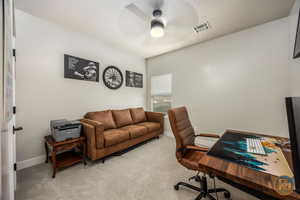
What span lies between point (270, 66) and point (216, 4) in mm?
1605

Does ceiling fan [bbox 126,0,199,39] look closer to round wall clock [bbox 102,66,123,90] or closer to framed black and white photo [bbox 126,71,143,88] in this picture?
round wall clock [bbox 102,66,123,90]

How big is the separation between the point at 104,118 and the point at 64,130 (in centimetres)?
88

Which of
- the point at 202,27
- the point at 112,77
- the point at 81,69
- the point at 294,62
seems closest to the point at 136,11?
the point at 202,27

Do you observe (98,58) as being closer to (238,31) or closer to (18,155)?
(18,155)

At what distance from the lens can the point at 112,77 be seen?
10.4 feet

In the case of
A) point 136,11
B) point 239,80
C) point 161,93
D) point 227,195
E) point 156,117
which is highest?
point 136,11

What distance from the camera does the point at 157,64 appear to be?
3.97m

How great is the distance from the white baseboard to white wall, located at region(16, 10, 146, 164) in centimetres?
5

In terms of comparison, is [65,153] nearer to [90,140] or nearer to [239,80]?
[90,140]

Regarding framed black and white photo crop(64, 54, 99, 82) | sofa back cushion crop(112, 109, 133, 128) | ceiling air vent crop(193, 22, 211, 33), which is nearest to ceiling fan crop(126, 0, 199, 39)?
ceiling air vent crop(193, 22, 211, 33)

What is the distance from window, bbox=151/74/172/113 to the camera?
3.72 m

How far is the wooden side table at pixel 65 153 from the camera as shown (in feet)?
5.48

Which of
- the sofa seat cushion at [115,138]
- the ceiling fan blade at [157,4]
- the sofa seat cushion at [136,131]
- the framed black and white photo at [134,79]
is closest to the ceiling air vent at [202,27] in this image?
the ceiling fan blade at [157,4]

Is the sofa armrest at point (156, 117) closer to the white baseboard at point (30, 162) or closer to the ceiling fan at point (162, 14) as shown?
the ceiling fan at point (162, 14)
